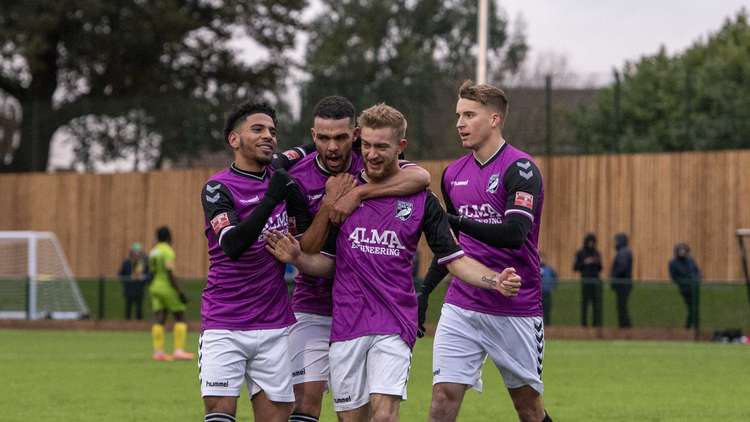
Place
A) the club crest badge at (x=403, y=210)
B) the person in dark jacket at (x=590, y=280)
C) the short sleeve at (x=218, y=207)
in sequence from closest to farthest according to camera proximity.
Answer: the short sleeve at (x=218, y=207), the club crest badge at (x=403, y=210), the person in dark jacket at (x=590, y=280)

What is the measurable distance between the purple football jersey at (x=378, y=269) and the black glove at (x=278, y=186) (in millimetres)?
469

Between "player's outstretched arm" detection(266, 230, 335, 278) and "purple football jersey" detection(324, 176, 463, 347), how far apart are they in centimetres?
10

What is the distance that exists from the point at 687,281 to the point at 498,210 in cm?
1675

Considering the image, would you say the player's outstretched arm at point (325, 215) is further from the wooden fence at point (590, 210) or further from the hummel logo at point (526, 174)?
the wooden fence at point (590, 210)

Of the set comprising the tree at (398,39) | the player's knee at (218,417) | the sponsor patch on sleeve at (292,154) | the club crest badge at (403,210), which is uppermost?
the tree at (398,39)

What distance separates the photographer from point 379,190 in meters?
7.98

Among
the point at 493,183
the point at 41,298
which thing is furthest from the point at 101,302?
the point at 493,183

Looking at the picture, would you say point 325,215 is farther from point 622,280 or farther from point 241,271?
point 622,280

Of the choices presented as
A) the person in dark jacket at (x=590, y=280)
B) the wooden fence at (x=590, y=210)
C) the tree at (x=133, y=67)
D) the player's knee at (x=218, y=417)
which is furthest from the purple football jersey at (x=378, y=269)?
the tree at (x=133, y=67)

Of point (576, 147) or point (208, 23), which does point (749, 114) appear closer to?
point (576, 147)

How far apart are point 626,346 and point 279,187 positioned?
16.8 metres

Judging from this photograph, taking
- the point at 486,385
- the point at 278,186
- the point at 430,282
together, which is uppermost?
the point at 278,186

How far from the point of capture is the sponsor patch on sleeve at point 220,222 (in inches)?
309

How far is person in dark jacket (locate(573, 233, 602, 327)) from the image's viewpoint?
2589 centimetres
